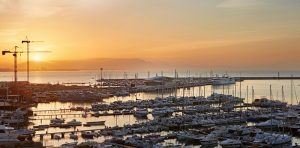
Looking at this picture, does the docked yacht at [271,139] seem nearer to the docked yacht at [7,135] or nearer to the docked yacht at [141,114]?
the docked yacht at [7,135]

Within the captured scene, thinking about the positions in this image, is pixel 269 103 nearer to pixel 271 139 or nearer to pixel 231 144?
pixel 271 139

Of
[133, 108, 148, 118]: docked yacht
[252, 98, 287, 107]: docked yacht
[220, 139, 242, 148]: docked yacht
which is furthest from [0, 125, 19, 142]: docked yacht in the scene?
[252, 98, 287, 107]: docked yacht

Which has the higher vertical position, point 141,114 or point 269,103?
point 269,103

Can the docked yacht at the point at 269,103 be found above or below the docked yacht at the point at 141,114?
above

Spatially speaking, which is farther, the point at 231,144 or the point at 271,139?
the point at 271,139

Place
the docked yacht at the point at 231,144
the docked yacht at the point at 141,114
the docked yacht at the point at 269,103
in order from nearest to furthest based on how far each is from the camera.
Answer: the docked yacht at the point at 231,144
the docked yacht at the point at 141,114
the docked yacht at the point at 269,103

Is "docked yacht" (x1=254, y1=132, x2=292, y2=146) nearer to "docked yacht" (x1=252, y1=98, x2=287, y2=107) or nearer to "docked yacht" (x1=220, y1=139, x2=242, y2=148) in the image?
"docked yacht" (x1=220, y1=139, x2=242, y2=148)

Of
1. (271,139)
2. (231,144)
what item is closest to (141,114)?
(231,144)

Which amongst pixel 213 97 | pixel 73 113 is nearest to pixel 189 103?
pixel 213 97

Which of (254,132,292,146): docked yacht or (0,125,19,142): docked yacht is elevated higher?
(0,125,19,142): docked yacht

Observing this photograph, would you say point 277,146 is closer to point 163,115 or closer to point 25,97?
point 163,115

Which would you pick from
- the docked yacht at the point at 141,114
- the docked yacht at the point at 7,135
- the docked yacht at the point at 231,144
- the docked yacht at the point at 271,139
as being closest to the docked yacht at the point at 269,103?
the docked yacht at the point at 141,114

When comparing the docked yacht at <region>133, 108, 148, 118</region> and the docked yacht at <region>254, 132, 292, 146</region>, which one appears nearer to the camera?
the docked yacht at <region>254, 132, 292, 146</region>
